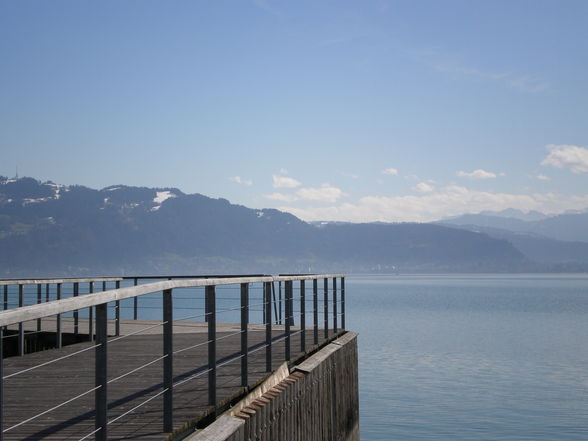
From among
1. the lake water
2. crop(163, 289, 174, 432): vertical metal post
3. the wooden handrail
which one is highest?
the wooden handrail

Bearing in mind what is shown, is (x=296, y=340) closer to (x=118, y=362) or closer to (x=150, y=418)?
(x=118, y=362)

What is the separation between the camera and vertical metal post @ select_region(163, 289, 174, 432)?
453 centimetres

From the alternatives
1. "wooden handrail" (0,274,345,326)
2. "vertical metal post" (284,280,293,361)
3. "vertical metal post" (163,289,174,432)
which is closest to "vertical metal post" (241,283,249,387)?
"wooden handrail" (0,274,345,326)

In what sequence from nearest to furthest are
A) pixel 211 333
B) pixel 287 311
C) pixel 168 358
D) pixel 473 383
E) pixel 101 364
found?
pixel 101 364 < pixel 168 358 < pixel 211 333 < pixel 287 311 < pixel 473 383

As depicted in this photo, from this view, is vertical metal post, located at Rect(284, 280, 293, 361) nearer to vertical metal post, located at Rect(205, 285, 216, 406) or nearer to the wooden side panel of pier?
the wooden side panel of pier

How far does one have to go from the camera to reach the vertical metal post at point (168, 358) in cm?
453

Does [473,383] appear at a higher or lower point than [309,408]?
lower

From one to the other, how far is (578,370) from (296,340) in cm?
2674

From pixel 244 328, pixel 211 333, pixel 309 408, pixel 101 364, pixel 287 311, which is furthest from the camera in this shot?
pixel 287 311

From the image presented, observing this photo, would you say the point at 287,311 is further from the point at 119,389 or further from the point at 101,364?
the point at 101,364

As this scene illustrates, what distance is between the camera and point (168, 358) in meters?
4.56

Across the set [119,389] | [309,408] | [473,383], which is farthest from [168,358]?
[473,383]

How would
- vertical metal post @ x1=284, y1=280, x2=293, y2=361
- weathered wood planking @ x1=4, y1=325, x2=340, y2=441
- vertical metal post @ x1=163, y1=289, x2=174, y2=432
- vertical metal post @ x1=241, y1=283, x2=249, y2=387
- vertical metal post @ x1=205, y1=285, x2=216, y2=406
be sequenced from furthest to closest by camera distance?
vertical metal post @ x1=284, y1=280, x2=293, y2=361, vertical metal post @ x1=241, y1=283, x2=249, y2=387, vertical metal post @ x1=205, y1=285, x2=216, y2=406, weathered wood planking @ x1=4, y1=325, x2=340, y2=441, vertical metal post @ x1=163, y1=289, x2=174, y2=432

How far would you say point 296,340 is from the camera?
37.6 feet
